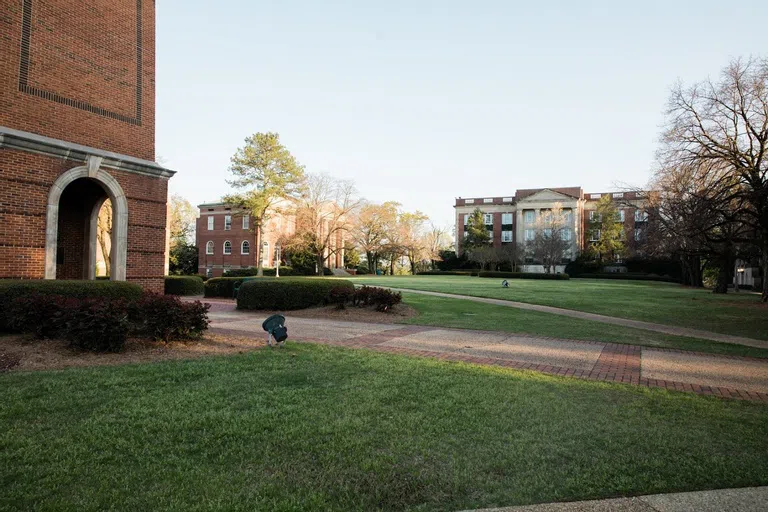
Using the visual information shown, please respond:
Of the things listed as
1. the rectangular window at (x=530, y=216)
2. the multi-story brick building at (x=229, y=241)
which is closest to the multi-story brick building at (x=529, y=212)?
the rectangular window at (x=530, y=216)

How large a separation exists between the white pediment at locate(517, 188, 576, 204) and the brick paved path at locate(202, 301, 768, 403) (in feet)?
227

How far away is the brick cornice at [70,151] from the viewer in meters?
9.66

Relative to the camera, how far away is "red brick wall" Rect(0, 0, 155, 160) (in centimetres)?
1020

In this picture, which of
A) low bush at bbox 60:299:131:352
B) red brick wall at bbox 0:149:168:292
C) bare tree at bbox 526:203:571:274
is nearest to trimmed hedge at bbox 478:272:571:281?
bare tree at bbox 526:203:571:274

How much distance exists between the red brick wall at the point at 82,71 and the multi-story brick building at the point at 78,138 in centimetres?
2

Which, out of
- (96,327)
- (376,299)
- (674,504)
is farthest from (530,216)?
(674,504)

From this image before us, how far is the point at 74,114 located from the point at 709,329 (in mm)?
17762

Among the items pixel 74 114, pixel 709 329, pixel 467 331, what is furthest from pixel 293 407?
pixel 709 329

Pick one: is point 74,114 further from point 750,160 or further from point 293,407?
point 750,160

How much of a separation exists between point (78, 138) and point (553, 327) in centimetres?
1278

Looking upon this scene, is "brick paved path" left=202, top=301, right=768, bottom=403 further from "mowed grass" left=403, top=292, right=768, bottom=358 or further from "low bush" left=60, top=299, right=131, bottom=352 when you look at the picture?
"low bush" left=60, top=299, right=131, bottom=352

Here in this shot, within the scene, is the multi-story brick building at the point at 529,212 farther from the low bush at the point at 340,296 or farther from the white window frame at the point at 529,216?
the low bush at the point at 340,296

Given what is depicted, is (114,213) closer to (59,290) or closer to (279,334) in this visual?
(59,290)

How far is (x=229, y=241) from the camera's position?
198 ft
